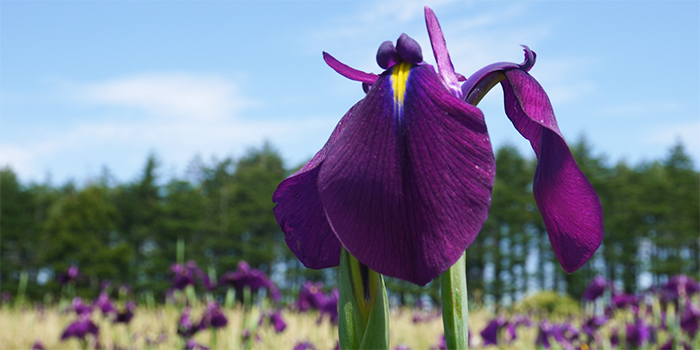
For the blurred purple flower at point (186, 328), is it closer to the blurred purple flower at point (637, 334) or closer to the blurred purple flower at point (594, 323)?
the blurred purple flower at point (594, 323)

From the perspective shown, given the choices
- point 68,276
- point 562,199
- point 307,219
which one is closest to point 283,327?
point 307,219

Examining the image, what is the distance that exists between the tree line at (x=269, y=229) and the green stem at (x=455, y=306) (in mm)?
25208

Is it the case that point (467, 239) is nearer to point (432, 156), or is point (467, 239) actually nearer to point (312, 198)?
point (432, 156)

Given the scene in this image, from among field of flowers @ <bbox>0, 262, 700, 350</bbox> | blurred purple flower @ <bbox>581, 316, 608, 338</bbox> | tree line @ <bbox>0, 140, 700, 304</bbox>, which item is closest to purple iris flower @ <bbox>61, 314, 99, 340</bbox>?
field of flowers @ <bbox>0, 262, 700, 350</bbox>

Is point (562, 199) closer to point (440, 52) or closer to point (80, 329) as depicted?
point (440, 52)

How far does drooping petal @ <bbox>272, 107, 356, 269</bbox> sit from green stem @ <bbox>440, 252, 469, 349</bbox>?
199 mm

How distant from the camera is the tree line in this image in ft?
88.7

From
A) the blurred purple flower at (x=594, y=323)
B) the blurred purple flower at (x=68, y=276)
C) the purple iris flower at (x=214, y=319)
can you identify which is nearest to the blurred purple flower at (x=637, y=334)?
the blurred purple flower at (x=594, y=323)

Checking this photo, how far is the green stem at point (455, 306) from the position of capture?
2.78 feet

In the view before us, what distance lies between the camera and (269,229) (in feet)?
105

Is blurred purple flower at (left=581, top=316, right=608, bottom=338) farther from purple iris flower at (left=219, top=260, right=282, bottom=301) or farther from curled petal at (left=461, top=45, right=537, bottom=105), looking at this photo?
curled petal at (left=461, top=45, right=537, bottom=105)

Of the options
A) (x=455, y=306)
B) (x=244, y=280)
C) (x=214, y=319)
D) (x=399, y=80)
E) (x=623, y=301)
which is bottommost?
(x=623, y=301)

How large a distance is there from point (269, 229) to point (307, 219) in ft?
104

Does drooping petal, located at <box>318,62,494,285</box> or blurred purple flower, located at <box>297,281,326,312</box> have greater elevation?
drooping petal, located at <box>318,62,494,285</box>
